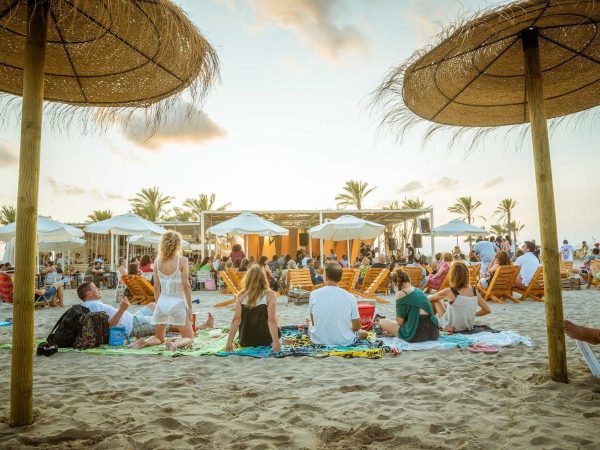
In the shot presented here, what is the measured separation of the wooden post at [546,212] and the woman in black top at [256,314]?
105 inches

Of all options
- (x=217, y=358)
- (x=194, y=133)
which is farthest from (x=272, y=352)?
(x=194, y=133)

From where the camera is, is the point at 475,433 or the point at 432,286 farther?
the point at 432,286

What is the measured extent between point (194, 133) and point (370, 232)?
10426 mm

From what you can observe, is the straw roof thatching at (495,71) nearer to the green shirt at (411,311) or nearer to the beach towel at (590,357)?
the green shirt at (411,311)

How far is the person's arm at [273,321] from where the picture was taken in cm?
448

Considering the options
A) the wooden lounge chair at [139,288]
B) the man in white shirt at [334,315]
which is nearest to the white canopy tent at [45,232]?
the wooden lounge chair at [139,288]

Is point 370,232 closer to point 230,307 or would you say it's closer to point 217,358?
point 230,307

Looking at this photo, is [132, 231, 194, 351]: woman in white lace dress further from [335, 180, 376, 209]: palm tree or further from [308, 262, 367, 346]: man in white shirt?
[335, 180, 376, 209]: palm tree

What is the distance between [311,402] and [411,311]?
2.54 m

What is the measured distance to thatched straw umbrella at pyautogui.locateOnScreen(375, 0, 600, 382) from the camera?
2.94 m

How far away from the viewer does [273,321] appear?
14.9ft

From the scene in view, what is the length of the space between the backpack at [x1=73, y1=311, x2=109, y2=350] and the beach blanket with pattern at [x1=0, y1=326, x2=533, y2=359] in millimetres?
95

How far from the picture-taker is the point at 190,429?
2.41 metres

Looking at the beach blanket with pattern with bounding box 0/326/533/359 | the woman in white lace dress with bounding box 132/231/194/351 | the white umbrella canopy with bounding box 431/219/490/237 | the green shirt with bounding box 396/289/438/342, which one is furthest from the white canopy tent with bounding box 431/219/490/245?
the woman in white lace dress with bounding box 132/231/194/351
